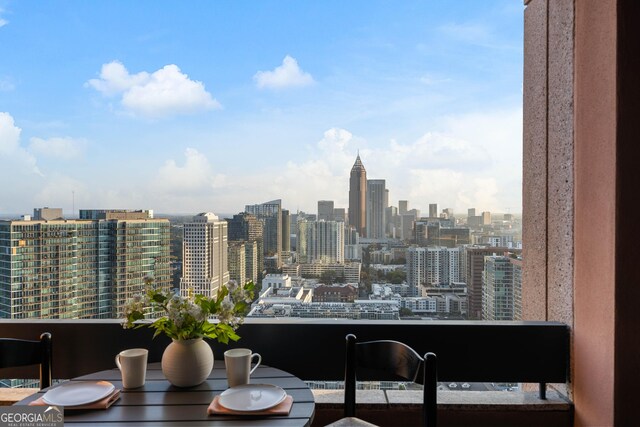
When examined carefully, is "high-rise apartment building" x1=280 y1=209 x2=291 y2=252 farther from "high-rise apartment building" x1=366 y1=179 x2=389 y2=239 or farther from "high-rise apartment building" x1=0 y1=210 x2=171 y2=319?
"high-rise apartment building" x1=0 y1=210 x2=171 y2=319

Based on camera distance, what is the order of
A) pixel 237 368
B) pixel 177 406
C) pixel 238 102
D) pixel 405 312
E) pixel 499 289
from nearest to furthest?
pixel 177 406 < pixel 237 368 < pixel 405 312 < pixel 499 289 < pixel 238 102

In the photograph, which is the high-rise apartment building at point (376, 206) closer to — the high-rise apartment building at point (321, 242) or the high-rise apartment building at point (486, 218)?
the high-rise apartment building at point (321, 242)

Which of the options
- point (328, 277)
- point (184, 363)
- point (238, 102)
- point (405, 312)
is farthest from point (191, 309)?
point (238, 102)

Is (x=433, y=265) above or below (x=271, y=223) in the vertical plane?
below

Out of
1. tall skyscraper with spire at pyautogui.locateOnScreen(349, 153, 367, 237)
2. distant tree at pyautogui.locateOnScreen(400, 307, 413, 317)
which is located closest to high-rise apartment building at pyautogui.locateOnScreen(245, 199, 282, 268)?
tall skyscraper with spire at pyautogui.locateOnScreen(349, 153, 367, 237)

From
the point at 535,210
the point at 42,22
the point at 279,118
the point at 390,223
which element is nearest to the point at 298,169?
the point at 279,118

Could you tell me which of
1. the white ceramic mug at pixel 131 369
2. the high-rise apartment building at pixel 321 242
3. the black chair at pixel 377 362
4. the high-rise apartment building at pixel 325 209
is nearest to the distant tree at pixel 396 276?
the high-rise apartment building at pixel 321 242

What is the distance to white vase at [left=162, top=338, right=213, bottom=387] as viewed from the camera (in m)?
1.44

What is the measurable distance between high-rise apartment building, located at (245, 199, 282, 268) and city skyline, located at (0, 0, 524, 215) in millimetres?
66

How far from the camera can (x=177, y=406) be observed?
130 centimetres

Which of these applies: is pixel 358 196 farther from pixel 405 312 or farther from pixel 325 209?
pixel 405 312

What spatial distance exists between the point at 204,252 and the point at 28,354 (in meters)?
0.99

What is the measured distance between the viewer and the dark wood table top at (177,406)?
1188 mm

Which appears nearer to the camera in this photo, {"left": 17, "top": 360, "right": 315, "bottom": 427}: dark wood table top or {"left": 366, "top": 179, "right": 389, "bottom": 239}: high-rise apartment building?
{"left": 17, "top": 360, "right": 315, "bottom": 427}: dark wood table top
